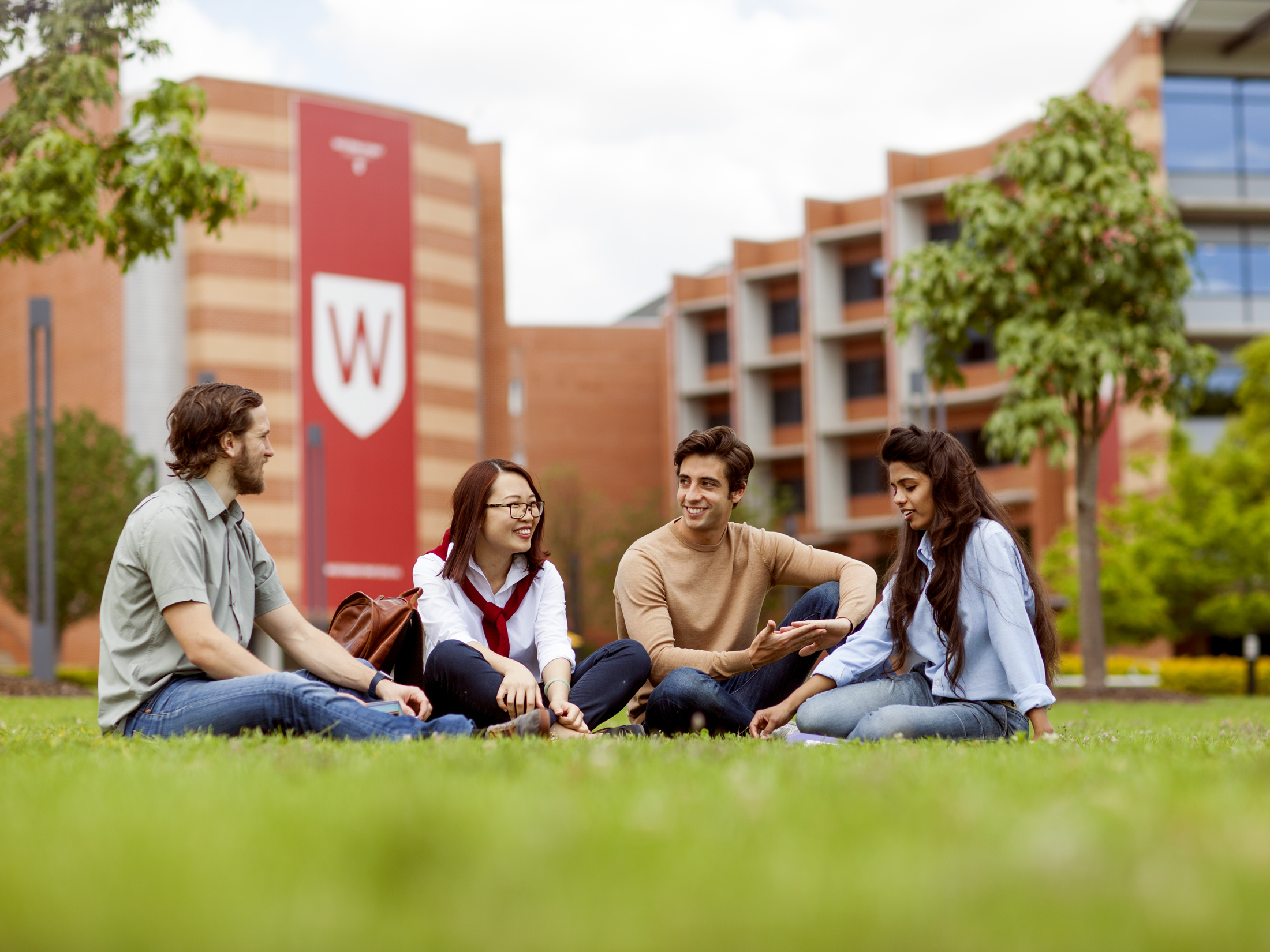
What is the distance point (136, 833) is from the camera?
2.75 meters

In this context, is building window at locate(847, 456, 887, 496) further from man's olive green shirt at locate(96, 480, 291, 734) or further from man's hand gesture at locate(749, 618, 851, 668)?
man's olive green shirt at locate(96, 480, 291, 734)

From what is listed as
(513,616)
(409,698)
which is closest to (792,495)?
(513,616)

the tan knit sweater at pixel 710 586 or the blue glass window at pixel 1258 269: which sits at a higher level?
the blue glass window at pixel 1258 269

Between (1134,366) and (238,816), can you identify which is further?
(1134,366)

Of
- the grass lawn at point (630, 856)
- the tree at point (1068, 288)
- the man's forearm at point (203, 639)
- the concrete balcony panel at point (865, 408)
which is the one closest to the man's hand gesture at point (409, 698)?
the man's forearm at point (203, 639)

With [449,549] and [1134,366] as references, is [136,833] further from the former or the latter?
[1134,366]

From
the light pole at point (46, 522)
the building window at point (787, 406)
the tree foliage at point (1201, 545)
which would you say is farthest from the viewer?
the building window at point (787, 406)

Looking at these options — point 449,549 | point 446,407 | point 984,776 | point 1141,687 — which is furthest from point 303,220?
point 984,776

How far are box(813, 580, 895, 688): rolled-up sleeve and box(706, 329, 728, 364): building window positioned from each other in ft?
187

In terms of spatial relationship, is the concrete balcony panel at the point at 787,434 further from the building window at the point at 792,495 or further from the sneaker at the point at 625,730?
the sneaker at the point at 625,730

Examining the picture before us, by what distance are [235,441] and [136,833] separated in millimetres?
3245

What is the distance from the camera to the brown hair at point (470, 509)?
656 centimetres

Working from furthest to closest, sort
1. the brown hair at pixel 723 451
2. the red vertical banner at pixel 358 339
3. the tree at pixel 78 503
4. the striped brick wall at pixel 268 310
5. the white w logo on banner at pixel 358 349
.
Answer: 1. the white w logo on banner at pixel 358 349
2. the red vertical banner at pixel 358 339
3. the striped brick wall at pixel 268 310
4. the tree at pixel 78 503
5. the brown hair at pixel 723 451

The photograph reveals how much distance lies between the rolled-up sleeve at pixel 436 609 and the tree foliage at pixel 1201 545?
90.3ft
